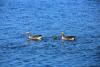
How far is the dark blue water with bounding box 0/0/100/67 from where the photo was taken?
21.6 metres

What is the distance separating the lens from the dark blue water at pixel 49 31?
849 inches

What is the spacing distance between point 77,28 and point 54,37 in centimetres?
317

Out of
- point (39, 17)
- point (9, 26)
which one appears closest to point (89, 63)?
point (9, 26)

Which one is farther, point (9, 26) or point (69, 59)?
point (9, 26)

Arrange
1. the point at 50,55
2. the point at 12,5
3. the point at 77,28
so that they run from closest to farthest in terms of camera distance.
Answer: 1. the point at 50,55
2. the point at 77,28
3. the point at 12,5

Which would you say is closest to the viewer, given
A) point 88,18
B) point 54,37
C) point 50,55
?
point 50,55

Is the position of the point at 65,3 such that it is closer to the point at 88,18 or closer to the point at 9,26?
the point at 88,18

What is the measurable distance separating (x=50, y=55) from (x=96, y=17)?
1019 centimetres

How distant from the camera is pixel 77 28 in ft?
90.4

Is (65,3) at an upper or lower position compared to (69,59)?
upper

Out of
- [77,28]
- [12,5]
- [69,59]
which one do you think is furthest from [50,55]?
[12,5]

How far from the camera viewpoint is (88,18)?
30688 mm

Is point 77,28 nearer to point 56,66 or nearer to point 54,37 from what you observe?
point 54,37

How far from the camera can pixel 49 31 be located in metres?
26.6
